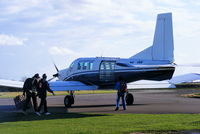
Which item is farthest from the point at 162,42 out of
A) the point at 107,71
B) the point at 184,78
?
the point at 184,78

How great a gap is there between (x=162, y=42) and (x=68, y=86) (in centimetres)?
666

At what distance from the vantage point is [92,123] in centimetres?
1476

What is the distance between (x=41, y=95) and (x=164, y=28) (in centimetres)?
956

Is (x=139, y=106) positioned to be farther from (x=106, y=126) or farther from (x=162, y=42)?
(x=106, y=126)

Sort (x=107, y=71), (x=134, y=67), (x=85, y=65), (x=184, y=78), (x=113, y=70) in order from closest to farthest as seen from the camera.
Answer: (x=134, y=67), (x=113, y=70), (x=107, y=71), (x=85, y=65), (x=184, y=78)

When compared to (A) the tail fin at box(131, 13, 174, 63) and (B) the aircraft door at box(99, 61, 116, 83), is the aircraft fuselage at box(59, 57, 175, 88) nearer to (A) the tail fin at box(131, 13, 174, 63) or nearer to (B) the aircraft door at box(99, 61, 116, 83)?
(B) the aircraft door at box(99, 61, 116, 83)

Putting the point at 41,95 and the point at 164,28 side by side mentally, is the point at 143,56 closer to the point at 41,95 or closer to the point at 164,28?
the point at 164,28

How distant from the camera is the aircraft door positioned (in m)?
25.2

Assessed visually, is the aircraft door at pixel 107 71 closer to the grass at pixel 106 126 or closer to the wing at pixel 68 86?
the wing at pixel 68 86

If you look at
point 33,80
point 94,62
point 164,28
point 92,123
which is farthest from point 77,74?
point 92,123

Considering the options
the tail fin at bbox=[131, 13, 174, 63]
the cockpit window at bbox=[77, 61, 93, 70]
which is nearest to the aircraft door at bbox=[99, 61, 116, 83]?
the cockpit window at bbox=[77, 61, 93, 70]

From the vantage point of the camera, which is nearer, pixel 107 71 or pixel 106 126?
pixel 106 126

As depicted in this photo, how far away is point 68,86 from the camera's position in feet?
83.7

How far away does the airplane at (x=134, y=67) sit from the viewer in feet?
78.0
